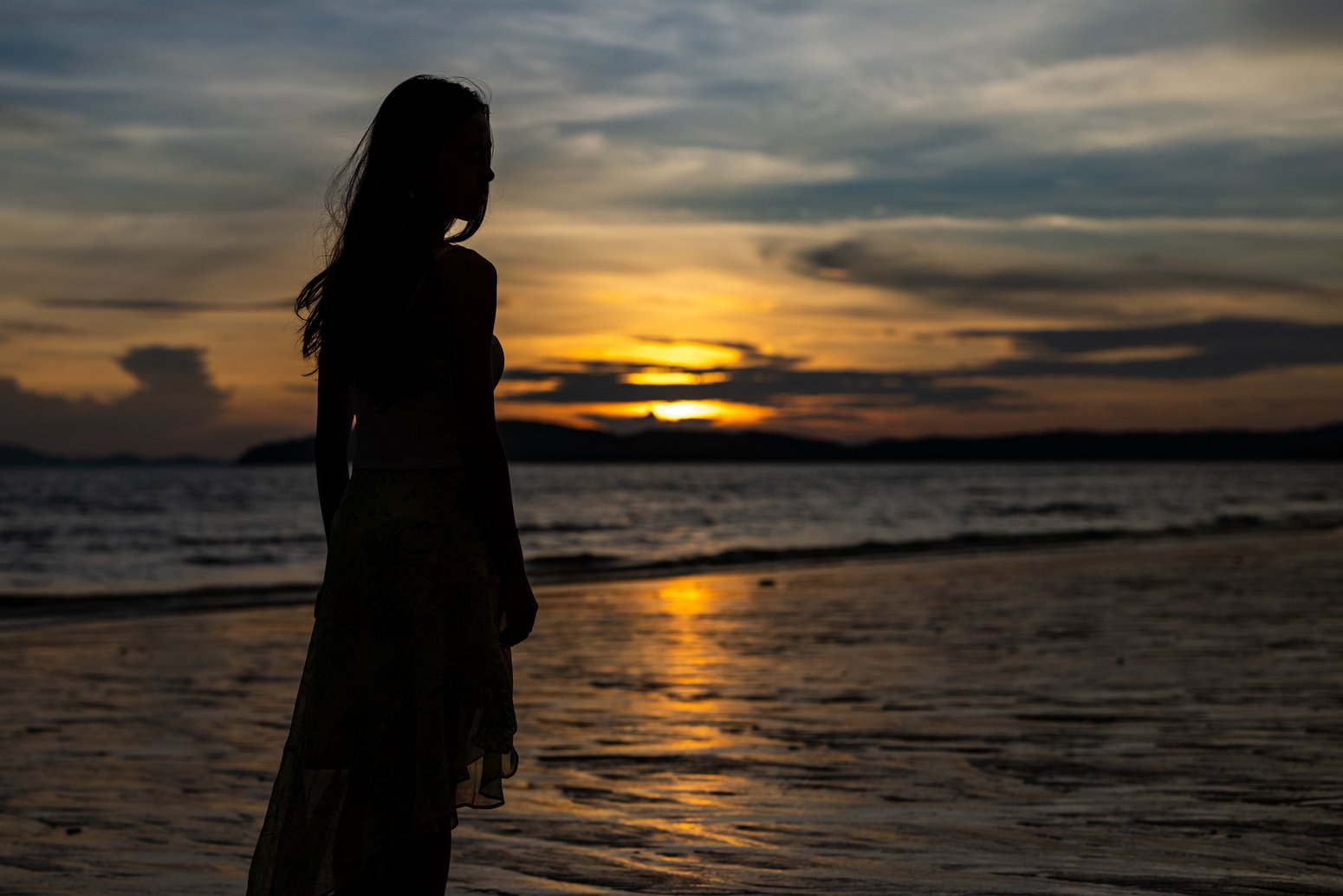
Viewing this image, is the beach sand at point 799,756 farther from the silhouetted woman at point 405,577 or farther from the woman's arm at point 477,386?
the woman's arm at point 477,386

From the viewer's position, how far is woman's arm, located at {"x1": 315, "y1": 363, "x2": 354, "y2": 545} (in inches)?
111

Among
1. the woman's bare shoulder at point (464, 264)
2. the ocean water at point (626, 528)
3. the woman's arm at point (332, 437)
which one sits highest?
the woman's bare shoulder at point (464, 264)

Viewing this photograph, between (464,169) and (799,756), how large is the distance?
400cm

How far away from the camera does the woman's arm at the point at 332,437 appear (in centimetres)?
283

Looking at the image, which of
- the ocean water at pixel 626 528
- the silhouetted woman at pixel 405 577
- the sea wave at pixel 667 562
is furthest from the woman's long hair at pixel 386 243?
the ocean water at pixel 626 528

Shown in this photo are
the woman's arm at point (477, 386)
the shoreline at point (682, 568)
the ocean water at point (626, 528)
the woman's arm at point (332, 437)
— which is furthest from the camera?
the ocean water at point (626, 528)

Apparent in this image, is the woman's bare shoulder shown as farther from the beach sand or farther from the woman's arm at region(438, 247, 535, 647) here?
the beach sand

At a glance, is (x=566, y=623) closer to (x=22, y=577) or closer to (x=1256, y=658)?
(x=1256, y=658)

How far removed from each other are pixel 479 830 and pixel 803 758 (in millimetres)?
1713

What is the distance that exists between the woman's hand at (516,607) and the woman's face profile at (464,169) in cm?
78

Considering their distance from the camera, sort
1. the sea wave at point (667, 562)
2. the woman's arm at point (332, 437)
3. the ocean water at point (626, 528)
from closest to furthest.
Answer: the woman's arm at point (332, 437)
the sea wave at point (667, 562)
the ocean water at point (626, 528)

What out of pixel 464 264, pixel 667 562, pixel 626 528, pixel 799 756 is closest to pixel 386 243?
pixel 464 264

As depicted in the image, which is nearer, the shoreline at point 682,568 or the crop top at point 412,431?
the crop top at point 412,431

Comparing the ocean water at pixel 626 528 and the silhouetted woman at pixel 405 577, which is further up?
the silhouetted woman at pixel 405 577
